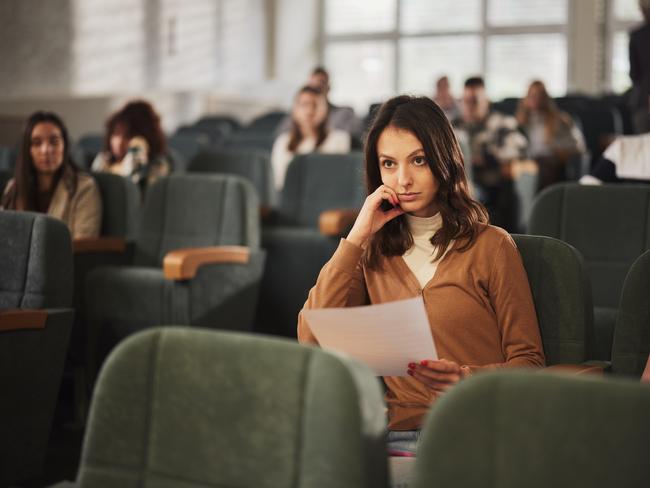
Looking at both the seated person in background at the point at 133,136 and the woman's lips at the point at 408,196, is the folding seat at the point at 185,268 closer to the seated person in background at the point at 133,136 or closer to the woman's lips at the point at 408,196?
the seated person in background at the point at 133,136

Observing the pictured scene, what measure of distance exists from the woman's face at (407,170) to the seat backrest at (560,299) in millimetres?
264

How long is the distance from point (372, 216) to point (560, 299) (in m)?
0.39

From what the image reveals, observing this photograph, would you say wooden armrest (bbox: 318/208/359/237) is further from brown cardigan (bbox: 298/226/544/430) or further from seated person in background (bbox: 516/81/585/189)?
brown cardigan (bbox: 298/226/544/430)

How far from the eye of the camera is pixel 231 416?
1.20 m

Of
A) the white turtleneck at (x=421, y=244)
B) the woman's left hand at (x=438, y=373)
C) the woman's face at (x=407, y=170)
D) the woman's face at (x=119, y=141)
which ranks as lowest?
the woman's left hand at (x=438, y=373)

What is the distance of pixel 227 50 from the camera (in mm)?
12125

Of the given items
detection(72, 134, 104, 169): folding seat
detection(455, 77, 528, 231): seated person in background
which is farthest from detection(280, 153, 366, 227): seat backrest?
detection(72, 134, 104, 169): folding seat

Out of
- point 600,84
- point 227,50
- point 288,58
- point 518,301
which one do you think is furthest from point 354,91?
point 518,301

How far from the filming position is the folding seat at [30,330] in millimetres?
2754

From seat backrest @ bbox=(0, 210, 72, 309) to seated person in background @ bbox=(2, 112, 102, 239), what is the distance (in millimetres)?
1142

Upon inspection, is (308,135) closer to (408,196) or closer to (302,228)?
(302,228)

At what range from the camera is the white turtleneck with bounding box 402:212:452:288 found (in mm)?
1935

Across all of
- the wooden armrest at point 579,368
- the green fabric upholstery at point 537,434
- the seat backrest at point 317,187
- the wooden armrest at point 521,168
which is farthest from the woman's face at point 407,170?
the wooden armrest at point 521,168

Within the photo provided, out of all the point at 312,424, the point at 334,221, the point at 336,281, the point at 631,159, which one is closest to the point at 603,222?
the point at 631,159
